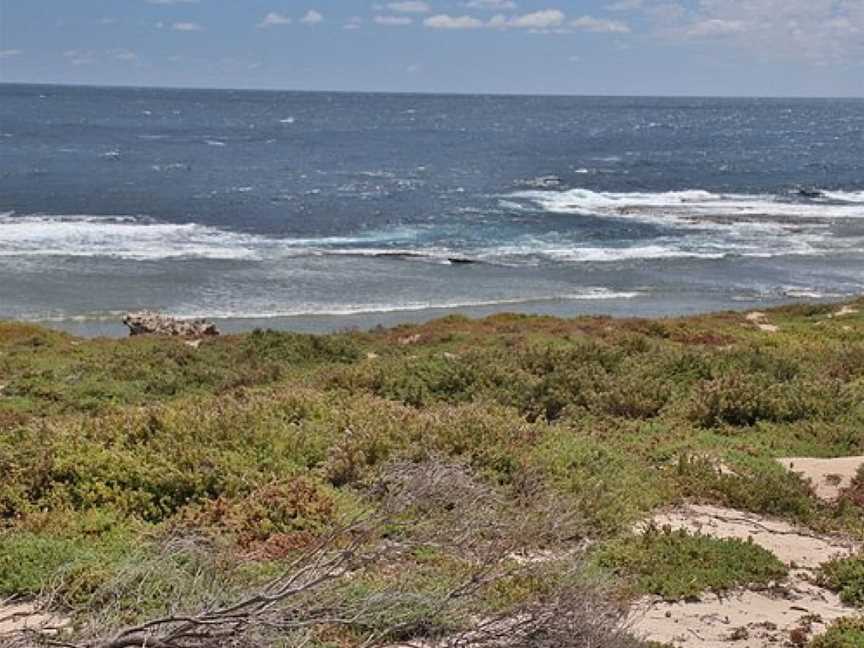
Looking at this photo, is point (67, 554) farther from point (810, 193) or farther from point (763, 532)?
point (810, 193)

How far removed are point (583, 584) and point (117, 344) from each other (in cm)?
1979

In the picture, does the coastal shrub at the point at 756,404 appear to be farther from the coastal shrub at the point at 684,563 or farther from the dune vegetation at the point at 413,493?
the coastal shrub at the point at 684,563

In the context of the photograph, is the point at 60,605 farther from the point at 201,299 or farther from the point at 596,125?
the point at 596,125

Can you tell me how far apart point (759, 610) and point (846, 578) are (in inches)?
40.4

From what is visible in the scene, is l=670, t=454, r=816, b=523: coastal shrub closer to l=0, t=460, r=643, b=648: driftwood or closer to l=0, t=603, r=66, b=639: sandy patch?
l=0, t=460, r=643, b=648: driftwood

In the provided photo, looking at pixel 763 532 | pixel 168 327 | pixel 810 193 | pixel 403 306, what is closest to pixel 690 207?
pixel 810 193

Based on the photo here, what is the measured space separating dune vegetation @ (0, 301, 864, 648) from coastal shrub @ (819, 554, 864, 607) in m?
0.02

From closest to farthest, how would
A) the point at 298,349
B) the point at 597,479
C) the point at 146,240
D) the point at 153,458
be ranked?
the point at 153,458
the point at 597,479
the point at 298,349
the point at 146,240

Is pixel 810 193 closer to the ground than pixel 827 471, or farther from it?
farther from it

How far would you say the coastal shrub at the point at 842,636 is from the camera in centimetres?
734

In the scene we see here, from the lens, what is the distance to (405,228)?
178 ft

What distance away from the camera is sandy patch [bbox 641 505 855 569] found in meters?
9.42

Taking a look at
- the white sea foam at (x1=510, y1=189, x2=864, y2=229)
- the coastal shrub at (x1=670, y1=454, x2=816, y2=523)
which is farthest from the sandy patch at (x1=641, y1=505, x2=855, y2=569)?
the white sea foam at (x1=510, y1=189, x2=864, y2=229)

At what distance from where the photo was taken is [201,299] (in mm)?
35812
